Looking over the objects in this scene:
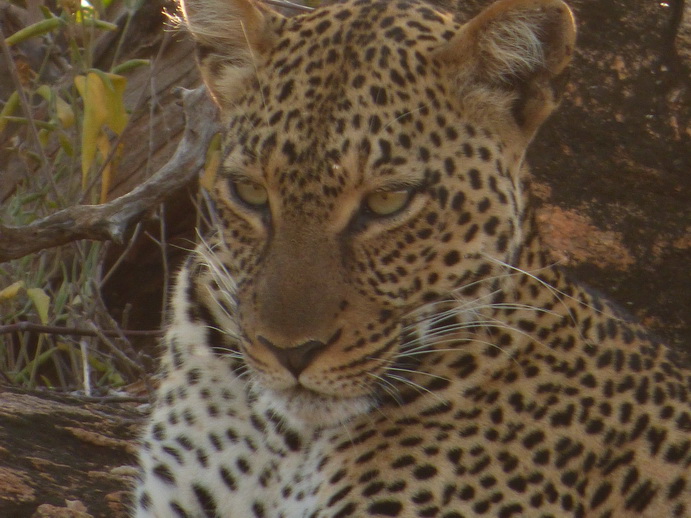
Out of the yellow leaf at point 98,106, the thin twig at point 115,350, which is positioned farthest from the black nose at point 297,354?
the thin twig at point 115,350

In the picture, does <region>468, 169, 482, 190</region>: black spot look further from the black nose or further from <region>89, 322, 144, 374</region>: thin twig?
<region>89, 322, 144, 374</region>: thin twig

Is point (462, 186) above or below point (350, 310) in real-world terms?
above

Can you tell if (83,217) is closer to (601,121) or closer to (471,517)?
(471,517)

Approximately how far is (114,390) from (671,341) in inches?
130

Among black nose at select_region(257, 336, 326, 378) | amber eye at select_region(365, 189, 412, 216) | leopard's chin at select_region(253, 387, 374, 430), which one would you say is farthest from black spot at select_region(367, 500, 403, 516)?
amber eye at select_region(365, 189, 412, 216)

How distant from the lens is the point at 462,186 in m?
4.27

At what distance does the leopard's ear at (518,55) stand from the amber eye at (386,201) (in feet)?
1.48

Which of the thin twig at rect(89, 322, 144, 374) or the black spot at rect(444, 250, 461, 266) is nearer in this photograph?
the black spot at rect(444, 250, 461, 266)

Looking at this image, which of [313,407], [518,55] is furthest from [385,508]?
[518,55]

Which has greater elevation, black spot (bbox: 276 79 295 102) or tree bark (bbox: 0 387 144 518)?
black spot (bbox: 276 79 295 102)

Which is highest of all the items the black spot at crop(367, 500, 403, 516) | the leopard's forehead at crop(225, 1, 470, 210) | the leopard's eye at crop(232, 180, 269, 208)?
the leopard's forehead at crop(225, 1, 470, 210)

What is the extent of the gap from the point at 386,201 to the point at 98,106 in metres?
2.03

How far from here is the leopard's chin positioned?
4250 millimetres

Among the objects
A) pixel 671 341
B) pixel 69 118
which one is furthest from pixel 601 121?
pixel 69 118
